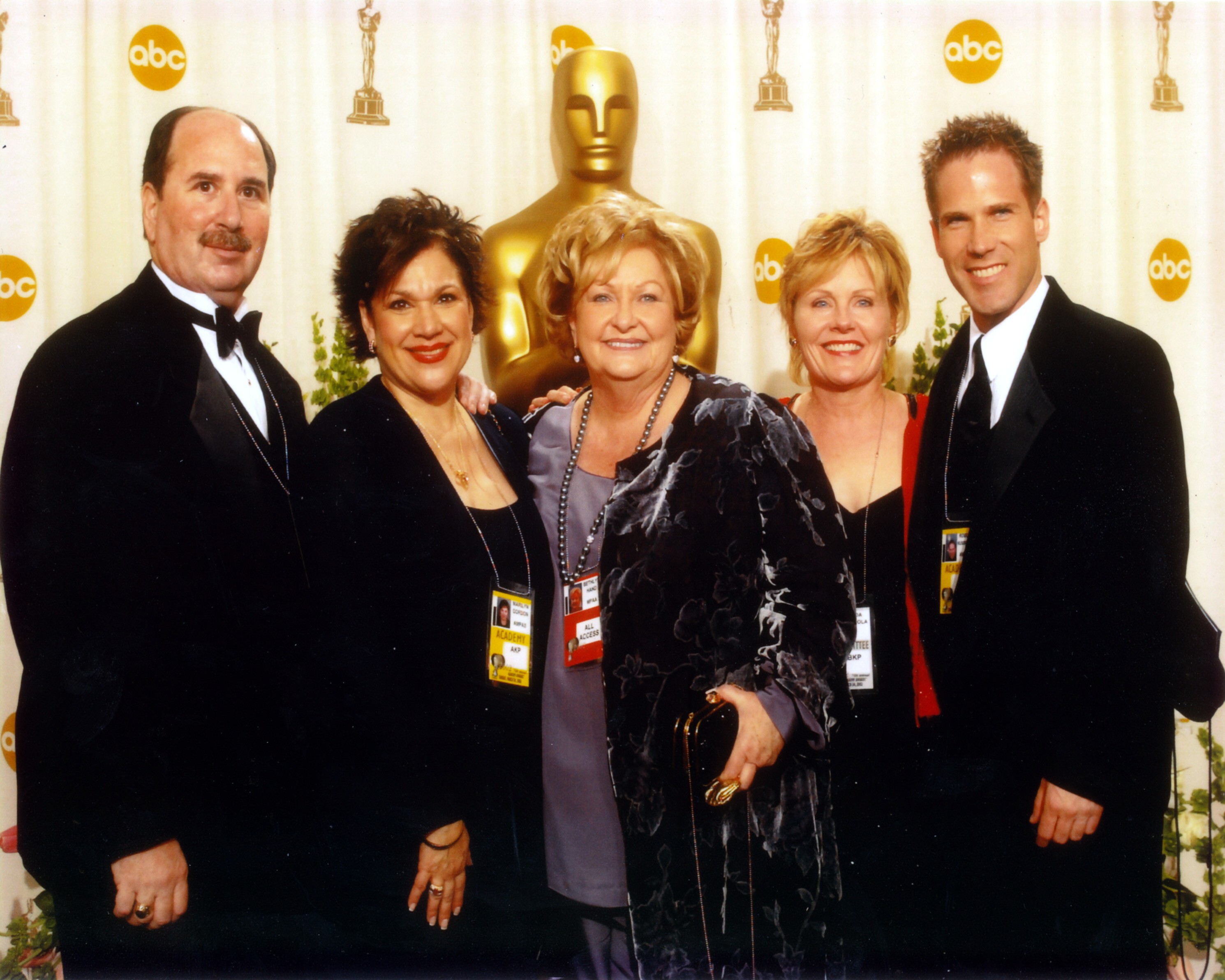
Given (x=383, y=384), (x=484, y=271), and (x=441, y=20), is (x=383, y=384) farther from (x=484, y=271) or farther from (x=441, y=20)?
(x=441, y=20)

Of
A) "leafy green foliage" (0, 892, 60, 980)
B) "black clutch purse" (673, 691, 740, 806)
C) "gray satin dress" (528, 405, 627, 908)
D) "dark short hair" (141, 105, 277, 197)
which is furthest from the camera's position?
"leafy green foliage" (0, 892, 60, 980)

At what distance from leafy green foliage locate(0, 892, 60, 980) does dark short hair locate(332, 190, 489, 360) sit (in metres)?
1.49

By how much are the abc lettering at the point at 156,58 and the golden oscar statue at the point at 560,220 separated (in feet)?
2.53

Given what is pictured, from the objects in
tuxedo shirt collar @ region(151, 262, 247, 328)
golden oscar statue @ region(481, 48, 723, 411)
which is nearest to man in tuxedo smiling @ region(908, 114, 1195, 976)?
golden oscar statue @ region(481, 48, 723, 411)

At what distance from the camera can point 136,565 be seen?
5.83 ft

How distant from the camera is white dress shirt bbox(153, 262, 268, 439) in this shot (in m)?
1.80

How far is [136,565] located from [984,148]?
1.88 m

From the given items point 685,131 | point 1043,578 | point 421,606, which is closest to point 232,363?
point 421,606

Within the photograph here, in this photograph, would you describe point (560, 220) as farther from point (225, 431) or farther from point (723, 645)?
point (723, 645)

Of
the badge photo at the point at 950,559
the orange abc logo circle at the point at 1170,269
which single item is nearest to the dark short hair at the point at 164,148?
the badge photo at the point at 950,559

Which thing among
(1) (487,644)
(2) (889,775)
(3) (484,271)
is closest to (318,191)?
(3) (484,271)

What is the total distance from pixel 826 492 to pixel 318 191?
128cm

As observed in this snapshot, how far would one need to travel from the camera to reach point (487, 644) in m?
1.74

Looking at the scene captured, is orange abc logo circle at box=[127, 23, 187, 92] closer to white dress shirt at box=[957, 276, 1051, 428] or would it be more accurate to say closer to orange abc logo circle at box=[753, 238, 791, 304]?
orange abc logo circle at box=[753, 238, 791, 304]
